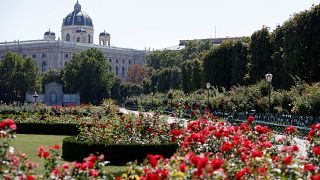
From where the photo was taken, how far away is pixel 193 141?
28.1ft

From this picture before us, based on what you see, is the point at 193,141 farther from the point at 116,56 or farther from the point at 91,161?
the point at 116,56

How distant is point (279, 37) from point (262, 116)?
1304cm

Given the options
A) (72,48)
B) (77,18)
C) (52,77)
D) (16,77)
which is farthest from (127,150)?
(77,18)

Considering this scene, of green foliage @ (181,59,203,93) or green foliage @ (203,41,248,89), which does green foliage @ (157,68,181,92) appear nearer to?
green foliage @ (181,59,203,93)

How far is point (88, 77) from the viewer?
270 feet

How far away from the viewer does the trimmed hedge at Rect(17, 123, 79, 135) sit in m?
29.2

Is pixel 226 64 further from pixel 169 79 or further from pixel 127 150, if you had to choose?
pixel 127 150

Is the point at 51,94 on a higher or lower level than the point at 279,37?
lower

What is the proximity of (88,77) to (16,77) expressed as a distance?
1044 cm

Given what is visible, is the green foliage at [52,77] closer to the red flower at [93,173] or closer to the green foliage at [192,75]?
the green foliage at [192,75]

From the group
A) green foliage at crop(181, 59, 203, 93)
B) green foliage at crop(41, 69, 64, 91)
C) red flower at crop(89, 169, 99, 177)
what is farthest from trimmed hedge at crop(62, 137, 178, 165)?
green foliage at crop(41, 69, 64, 91)

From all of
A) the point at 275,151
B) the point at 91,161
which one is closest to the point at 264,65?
the point at 275,151

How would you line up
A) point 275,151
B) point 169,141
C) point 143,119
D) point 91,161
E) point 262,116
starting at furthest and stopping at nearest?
point 262,116, point 143,119, point 169,141, point 275,151, point 91,161

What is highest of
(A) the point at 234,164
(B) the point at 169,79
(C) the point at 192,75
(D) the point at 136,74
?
(D) the point at 136,74
